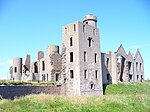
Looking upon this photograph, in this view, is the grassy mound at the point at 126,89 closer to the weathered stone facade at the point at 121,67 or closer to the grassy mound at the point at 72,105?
the weathered stone facade at the point at 121,67

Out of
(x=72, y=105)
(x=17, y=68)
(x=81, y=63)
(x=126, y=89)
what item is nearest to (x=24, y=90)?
(x=72, y=105)

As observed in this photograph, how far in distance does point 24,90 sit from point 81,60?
9.28m

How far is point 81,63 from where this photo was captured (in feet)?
102

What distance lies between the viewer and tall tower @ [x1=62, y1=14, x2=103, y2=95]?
30922mm

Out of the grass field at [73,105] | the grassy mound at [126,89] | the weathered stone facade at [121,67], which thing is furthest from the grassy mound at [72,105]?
the weathered stone facade at [121,67]

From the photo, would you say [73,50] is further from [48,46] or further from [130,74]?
[130,74]

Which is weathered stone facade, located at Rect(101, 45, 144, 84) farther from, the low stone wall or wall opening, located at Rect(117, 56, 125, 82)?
the low stone wall

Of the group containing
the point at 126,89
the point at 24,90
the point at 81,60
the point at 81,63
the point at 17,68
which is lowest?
the point at 126,89

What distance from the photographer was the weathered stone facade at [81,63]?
31.1 m

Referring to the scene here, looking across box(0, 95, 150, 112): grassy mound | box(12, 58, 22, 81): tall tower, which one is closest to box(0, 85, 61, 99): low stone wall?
box(0, 95, 150, 112): grassy mound

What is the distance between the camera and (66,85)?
31500 millimetres

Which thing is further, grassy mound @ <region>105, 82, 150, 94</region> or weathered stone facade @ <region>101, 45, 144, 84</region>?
weathered stone facade @ <region>101, 45, 144, 84</region>

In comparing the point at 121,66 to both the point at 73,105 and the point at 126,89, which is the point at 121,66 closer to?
the point at 126,89

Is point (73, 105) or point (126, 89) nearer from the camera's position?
point (73, 105)
